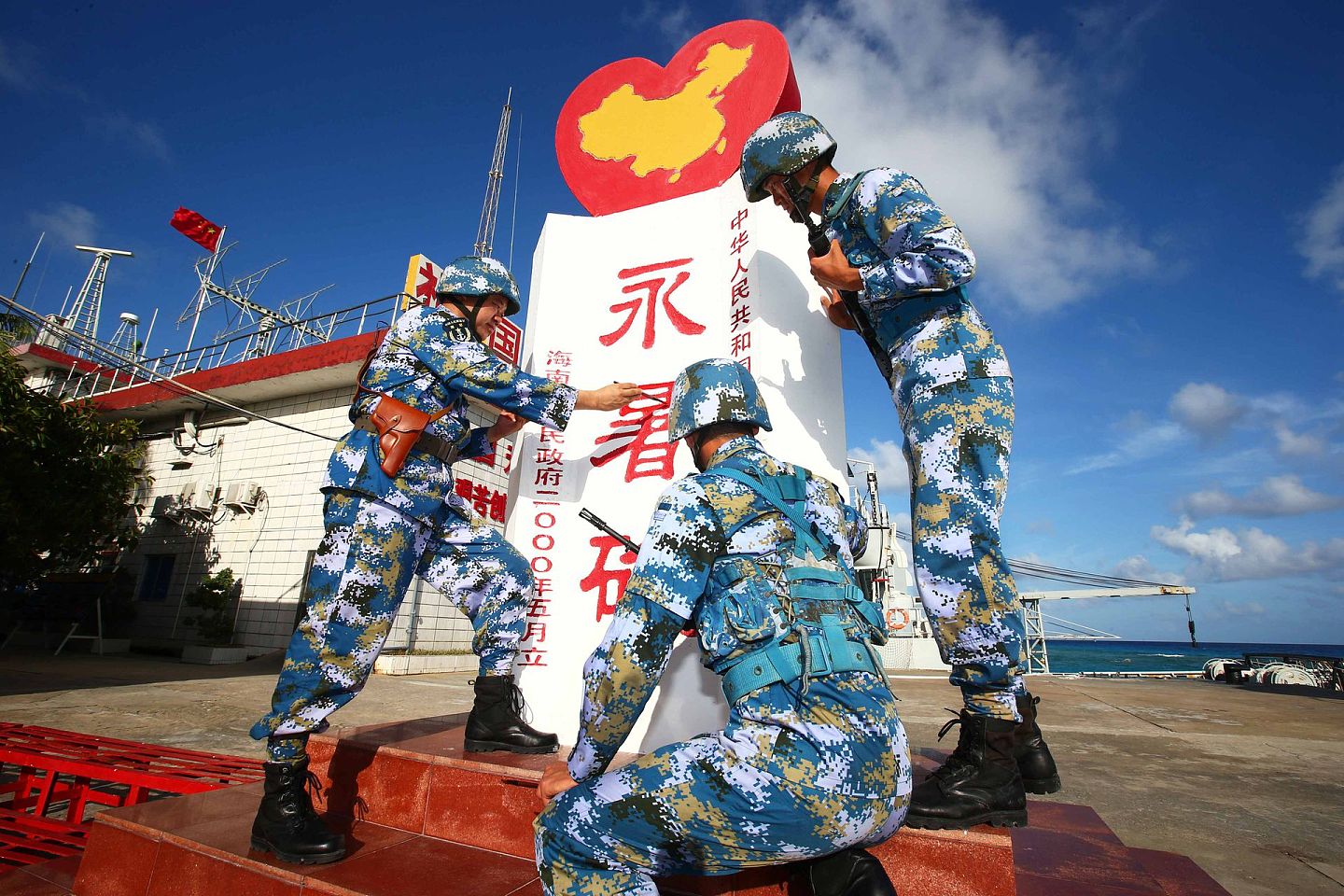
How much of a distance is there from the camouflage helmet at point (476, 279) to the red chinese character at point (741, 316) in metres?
0.97

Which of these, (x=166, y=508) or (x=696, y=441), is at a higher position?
(x=166, y=508)

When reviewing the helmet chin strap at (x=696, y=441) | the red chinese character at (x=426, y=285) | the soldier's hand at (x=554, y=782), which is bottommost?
the soldier's hand at (x=554, y=782)

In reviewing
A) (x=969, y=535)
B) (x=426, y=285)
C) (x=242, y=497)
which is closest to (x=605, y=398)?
(x=969, y=535)

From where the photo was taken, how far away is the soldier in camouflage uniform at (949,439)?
4.90 ft

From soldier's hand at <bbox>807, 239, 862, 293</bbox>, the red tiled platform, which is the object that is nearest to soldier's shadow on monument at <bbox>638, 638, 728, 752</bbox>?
the red tiled platform

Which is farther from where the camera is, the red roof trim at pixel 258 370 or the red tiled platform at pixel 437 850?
the red roof trim at pixel 258 370

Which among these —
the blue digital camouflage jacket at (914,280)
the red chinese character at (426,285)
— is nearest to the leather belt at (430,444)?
the blue digital camouflage jacket at (914,280)

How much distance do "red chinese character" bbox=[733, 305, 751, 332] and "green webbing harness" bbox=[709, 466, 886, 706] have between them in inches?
55.5

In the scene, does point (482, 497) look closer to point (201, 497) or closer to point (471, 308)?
point (471, 308)

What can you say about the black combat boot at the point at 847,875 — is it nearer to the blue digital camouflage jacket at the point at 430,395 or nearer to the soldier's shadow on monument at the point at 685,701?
the soldier's shadow on monument at the point at 685,701

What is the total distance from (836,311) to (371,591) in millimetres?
1955

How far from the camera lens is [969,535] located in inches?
62.0

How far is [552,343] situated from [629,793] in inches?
99.0

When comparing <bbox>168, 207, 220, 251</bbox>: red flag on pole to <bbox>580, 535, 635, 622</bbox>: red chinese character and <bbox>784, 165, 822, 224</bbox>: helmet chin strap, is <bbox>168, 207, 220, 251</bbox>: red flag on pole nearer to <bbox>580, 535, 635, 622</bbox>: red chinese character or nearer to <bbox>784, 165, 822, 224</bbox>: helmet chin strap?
<bbox>580, 535, 635, 622</bbox>: red chinese character
